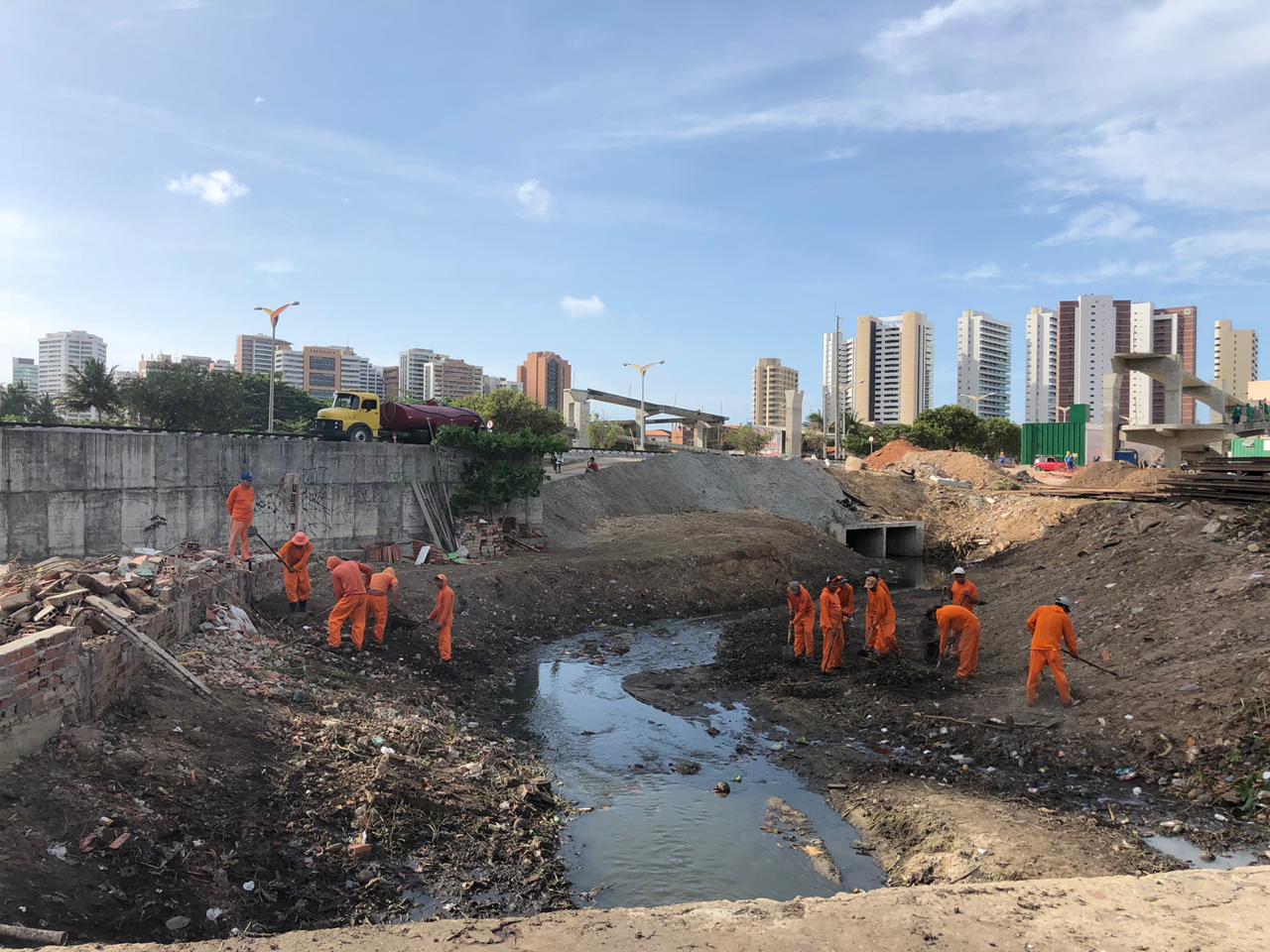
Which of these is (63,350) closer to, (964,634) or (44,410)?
(44,410)

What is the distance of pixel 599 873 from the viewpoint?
7.01 m

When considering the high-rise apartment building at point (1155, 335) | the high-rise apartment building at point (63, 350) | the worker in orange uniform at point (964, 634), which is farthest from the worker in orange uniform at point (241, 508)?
the high-rise apartment building at point (63, 350)

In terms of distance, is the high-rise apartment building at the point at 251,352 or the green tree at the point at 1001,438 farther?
the high-rise apartment building at the point at 251,352

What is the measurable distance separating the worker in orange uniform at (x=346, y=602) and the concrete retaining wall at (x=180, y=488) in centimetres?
707

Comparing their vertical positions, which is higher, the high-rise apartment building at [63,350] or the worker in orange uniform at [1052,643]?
the high-rise apartment building at [63,350]

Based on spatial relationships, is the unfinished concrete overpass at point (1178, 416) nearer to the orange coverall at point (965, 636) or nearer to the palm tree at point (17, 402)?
the orange coverall at point (965, 636)

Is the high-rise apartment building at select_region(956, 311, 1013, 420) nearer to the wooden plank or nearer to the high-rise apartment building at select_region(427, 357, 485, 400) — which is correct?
the high-rise apartment building at select_region(427, 357, 485, 400)

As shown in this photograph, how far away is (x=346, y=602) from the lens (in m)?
11.4

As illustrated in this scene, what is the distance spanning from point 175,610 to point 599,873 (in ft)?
19.3

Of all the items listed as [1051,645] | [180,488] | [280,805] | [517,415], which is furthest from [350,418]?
[517,415]

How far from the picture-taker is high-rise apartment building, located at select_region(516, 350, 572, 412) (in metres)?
118

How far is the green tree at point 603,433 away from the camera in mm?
50000

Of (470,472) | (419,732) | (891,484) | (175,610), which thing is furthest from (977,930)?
(891,484)

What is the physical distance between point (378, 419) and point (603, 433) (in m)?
32.0
